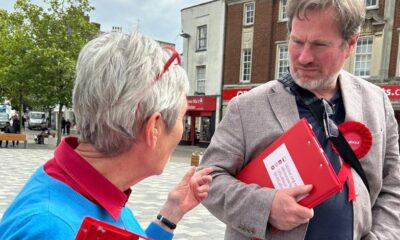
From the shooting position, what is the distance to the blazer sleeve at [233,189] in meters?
1.61

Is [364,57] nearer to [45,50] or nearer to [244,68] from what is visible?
[244,68]

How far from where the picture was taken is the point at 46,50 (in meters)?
17.8

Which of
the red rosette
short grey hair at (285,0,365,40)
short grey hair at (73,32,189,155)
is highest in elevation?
short grey hair at (285,0,365,40)

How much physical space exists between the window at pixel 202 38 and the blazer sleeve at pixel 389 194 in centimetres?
2412

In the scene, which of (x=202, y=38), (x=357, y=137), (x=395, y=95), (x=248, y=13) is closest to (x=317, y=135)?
(x=357, y=137)

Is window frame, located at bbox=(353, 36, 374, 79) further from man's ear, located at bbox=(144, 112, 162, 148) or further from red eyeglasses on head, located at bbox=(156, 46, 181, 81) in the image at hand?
man's ear, located at bbox=(144, 112, 162, 148)

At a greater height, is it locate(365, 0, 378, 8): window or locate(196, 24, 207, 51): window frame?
locate(365, 0, 378, 8): window

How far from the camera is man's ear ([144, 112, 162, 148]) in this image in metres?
1.17

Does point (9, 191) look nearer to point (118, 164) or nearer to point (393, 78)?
point (118, 164)

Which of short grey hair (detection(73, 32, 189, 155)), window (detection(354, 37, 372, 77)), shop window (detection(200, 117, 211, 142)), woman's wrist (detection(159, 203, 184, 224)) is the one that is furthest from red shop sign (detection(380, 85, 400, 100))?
short grey hair (detection(73, 32, 189, 155))

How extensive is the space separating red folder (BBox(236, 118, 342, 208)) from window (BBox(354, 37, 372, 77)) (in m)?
18.6

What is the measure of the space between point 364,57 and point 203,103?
9800 mm

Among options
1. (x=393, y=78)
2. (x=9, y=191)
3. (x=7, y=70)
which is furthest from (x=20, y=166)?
(x=393, y=78)

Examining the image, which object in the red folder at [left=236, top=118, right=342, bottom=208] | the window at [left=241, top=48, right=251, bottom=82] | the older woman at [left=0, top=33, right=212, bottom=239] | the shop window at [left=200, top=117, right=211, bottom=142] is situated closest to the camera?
the older woman at [left=0, top=33, right=212, bottom=239]
